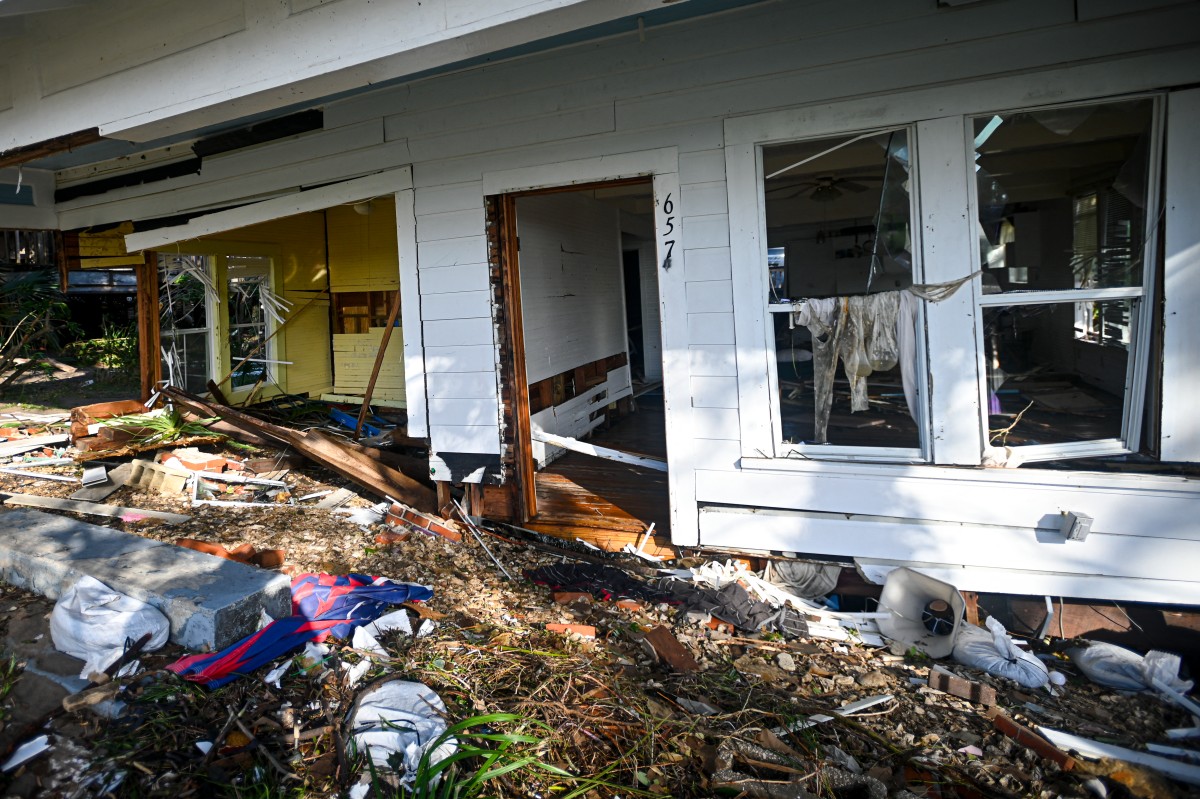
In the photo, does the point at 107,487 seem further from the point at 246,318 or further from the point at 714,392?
the point at 714,392

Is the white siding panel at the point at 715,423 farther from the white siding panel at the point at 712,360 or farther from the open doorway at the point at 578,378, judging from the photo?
the open doorway at the point at 578,378

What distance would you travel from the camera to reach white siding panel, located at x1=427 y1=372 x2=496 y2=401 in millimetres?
5164

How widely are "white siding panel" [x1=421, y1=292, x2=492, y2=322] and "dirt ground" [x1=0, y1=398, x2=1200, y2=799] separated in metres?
2.12

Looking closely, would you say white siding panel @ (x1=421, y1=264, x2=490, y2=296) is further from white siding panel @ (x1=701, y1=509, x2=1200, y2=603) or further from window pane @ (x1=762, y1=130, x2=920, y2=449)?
white siding panel @ (x1=701, y1=509, x2=1200, y2=603)

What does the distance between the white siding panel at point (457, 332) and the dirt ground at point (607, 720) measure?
77.8 inches

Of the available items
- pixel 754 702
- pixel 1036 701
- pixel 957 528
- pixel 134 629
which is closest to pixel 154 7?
pixel 134 629

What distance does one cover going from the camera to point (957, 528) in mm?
3912

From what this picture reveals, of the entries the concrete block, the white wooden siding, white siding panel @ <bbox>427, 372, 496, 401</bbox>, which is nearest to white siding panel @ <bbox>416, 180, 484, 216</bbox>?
white siding panel @ <bbox>427, 372, 496, 401</bbox>

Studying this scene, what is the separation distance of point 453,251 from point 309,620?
9.22 feet

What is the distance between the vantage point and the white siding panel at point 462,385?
516cm

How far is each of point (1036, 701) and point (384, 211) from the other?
7.70 metres

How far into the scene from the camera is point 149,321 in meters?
7.78

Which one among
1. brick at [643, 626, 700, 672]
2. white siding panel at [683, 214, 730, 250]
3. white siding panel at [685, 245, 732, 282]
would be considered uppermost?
white siding panel at [683, 214, 730, 250]

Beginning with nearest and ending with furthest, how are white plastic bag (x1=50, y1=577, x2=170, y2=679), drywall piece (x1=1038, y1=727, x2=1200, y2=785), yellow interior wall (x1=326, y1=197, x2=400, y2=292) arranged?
drywall piece (x1=1038, y1=727, x2=1200, y2=785) < white plastic bag (x1=50, y1=577, x2=170, y2=679) < yellow interior wall (x1=326, y1=197, x2=400, y2=292)
